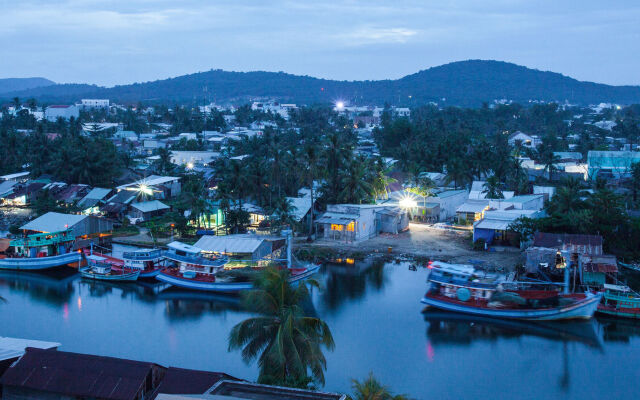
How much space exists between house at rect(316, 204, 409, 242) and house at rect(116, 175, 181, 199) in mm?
9516

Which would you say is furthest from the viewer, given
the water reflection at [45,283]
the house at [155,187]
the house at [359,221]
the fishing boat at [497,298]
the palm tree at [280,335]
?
the house at [155,187]

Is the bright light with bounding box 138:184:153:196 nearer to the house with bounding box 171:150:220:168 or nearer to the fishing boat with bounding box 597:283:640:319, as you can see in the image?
the house with bounding box 171:150:220:168

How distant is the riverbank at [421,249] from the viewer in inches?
858

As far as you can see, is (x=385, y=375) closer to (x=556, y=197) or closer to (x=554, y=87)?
(x=556, y=197)

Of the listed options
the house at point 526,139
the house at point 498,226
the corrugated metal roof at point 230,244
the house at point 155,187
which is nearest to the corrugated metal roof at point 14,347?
the corrugated metal roof at point 230,244

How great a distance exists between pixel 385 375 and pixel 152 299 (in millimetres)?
8630

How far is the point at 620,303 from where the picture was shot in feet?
55.3

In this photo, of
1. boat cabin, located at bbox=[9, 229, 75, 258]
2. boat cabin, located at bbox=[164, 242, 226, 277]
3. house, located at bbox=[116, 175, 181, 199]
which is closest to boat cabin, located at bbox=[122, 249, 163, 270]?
boat cabin, located at bbox=[164, 242, 226, 277]

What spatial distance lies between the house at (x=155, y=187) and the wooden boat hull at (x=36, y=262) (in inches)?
324

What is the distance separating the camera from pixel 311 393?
8.40m

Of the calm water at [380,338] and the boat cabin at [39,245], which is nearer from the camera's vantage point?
the calm water at [380,338]

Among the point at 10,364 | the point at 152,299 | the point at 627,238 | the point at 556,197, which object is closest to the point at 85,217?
the point at 152,299

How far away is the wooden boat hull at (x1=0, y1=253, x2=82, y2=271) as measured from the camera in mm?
21781

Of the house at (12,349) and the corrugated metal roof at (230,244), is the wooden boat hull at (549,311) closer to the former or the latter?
the corrugated metal roof at (230,244)
